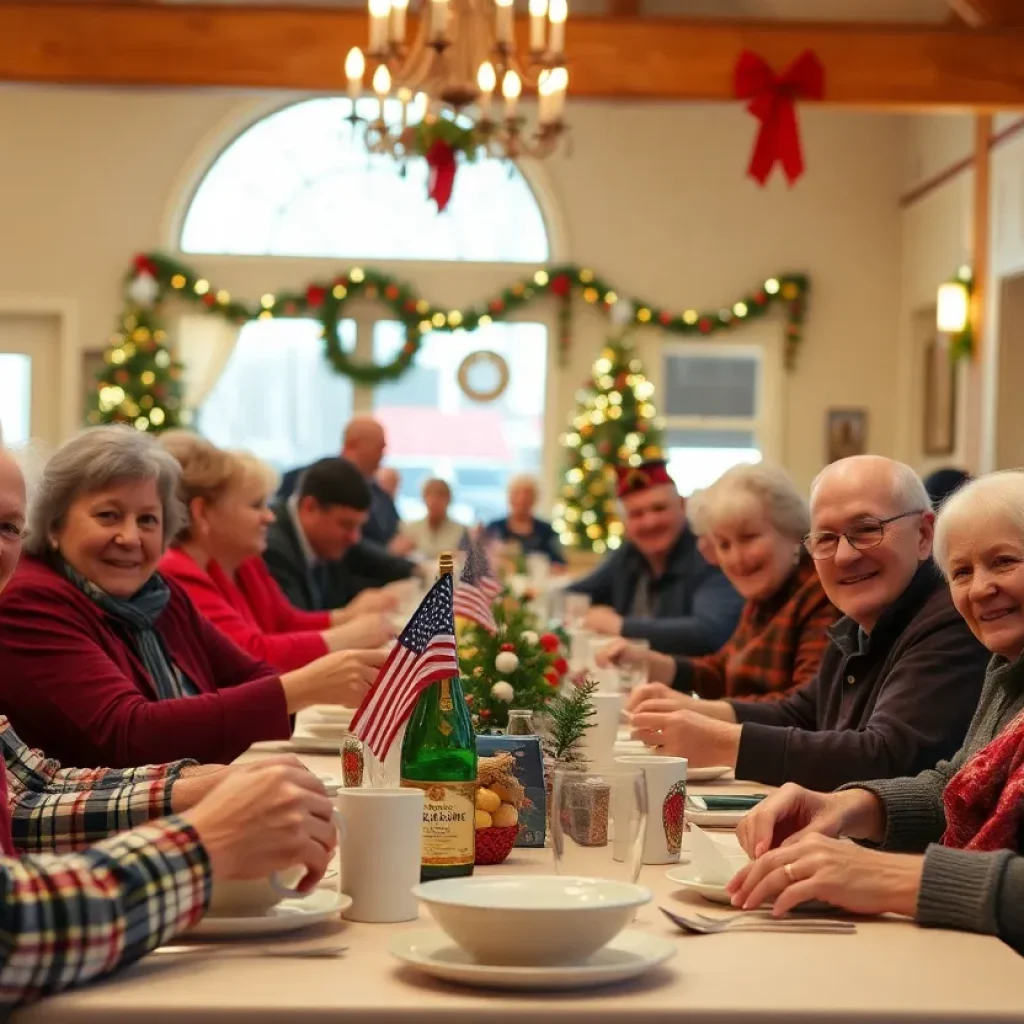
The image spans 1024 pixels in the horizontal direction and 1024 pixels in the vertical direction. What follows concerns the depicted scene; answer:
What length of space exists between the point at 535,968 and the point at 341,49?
21.6 feet

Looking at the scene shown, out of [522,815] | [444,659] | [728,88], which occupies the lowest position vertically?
[522,815]

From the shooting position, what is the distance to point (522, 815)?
6.86 ft

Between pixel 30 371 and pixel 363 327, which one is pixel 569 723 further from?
pixel 30 371

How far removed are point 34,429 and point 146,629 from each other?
10.1 meters

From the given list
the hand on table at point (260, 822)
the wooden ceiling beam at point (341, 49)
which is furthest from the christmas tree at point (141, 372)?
the hand on table at point (260, 822)

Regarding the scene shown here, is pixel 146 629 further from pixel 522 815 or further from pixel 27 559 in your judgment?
pixel 522 815

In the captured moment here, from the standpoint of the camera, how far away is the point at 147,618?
Result: 294 centimetres

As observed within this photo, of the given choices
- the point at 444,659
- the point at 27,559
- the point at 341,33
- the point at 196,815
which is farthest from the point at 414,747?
the point at 341,33

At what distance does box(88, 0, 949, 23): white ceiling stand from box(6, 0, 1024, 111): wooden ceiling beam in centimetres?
231

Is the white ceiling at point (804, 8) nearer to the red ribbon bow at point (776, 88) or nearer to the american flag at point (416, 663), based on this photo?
the red ribbon bow at point (776, 88)

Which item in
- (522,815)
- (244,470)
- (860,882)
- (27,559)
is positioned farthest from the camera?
(244,470)

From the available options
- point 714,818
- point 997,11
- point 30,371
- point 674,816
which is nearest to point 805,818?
point 674,816

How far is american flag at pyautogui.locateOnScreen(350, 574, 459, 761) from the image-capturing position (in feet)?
6.20

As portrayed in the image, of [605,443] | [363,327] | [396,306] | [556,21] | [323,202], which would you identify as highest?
[323,202]
